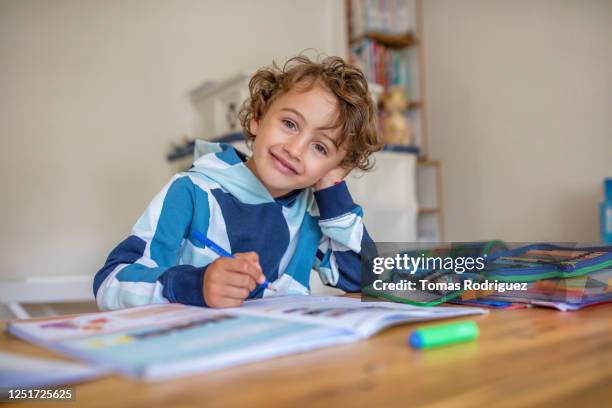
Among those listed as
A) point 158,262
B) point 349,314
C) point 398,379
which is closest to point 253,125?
point 158,262

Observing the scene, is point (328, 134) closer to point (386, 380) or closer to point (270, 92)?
point (270, 92)

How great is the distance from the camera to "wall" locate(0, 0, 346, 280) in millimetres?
2191

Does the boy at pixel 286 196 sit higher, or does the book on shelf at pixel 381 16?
the book on shelf at pixel 381 16

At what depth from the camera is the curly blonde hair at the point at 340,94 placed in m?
1.07

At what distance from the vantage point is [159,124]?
2496mm

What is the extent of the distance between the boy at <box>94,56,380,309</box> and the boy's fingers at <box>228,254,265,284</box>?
243mm

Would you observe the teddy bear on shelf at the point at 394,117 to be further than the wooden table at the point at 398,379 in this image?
Yes

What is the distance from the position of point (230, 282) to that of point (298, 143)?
1.45 ft

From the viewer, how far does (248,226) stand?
3.23 feet

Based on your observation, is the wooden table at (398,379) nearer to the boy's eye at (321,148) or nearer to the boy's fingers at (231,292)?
the boy's fingers at (231,292)

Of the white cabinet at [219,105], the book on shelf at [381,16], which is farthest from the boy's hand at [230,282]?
the book on shelf at [381,16]

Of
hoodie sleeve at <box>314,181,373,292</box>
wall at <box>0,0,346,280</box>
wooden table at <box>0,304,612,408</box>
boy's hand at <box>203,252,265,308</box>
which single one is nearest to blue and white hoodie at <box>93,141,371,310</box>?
hoodie sleeve at <box>314,181,373,292</box>

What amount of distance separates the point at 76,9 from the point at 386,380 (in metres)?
2.40

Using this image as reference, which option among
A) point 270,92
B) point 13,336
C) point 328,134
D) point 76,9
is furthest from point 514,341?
point 76,9
